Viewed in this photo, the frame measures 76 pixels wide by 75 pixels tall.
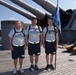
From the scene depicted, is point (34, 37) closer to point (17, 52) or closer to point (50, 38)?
point (50, 38)

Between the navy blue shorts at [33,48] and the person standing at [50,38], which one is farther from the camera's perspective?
the person standing at [50,38]

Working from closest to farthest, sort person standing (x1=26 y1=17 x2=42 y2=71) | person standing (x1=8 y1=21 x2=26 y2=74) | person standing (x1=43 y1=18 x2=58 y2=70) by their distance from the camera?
person standing (x1=8 y1=21 x2=26 y2=74) < person standing (x1=26 y1=17 x2=42 y2=71) < person standing (x1=43 y1=18 x2=58 y2=70)

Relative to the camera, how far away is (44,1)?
22031 mm

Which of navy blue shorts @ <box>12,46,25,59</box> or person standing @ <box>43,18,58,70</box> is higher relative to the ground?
person standing @ <box>43,18,58,70</box>

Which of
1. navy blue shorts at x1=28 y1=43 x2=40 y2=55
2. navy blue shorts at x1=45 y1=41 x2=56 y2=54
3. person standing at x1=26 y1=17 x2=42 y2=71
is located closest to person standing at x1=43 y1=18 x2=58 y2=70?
navy blue shorts at x1=45 y1=41 x2=56 y2=54

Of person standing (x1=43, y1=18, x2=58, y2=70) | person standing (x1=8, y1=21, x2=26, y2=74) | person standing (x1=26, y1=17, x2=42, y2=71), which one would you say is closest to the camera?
person standing (x1=8, y1=21, x2=26, y2=74)

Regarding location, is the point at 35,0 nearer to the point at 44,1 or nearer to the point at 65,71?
the point at 44,1

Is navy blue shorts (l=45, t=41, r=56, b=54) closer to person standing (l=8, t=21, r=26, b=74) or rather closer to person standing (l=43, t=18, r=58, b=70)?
person standing (l=43, t=18, r=58, b=70)

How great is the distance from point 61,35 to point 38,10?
12.2ft

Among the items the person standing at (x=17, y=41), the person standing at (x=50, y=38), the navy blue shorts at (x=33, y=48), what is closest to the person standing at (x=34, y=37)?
the navy blue shorts at (x=33, y=48)

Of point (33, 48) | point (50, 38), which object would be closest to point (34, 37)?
point (33, 48)

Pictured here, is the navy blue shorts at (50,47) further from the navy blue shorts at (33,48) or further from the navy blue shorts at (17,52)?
the navy blue shorts at (17,52)

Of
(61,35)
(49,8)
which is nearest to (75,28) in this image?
Answer: (61,35)

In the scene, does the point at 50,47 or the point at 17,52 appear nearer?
the point at 17,52
